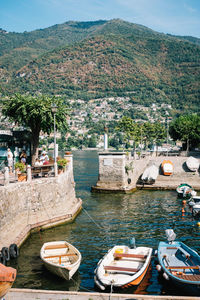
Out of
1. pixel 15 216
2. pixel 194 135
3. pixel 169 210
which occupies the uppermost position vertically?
pixel 194 135

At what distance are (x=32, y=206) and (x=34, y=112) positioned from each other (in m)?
10.9

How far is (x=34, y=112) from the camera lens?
101 ft

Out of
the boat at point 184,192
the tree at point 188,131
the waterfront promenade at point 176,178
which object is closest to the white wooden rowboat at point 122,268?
the boat at point 184,192

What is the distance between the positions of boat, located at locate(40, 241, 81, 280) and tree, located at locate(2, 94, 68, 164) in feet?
51.0

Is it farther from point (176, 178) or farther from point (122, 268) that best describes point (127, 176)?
point (122, 268)

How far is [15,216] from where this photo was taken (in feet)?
68.8

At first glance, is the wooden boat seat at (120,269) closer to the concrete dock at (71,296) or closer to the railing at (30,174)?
the concrete dock at (71,296)

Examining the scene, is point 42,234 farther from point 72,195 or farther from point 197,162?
point 197,162

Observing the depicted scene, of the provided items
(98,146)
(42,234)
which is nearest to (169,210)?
(42,234)

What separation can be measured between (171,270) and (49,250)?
683 centimetres

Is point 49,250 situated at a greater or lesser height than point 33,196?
lesser

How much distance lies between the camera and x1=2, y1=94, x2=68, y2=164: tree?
31.4 m

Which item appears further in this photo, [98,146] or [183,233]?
[98,146]

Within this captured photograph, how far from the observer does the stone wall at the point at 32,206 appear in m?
19.6
